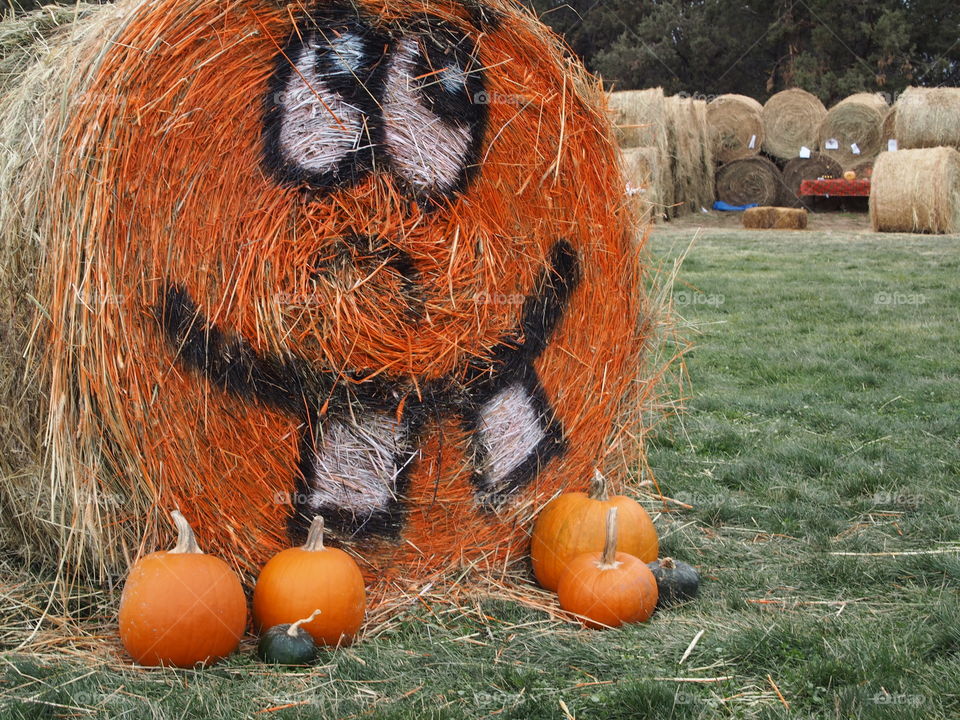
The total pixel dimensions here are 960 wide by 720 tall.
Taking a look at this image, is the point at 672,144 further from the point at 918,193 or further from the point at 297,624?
the point at 297,624

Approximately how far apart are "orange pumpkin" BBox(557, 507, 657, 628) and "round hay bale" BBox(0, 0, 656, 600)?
47cm

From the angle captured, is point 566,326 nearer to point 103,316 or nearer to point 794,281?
point 103,316

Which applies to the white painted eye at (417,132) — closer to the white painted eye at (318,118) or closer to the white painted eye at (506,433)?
the white painted eye at (318,118)

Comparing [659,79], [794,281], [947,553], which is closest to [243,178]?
[947,553]

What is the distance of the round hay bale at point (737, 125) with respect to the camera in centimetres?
2280

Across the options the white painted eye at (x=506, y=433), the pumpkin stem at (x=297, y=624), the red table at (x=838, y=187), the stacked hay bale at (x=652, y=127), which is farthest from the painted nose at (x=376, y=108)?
the red table at (x=838, y=187)

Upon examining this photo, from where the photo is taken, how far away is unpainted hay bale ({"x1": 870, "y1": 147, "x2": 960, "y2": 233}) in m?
14.7

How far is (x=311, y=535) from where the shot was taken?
10.4 feet

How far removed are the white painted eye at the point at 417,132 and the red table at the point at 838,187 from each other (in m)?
17.1

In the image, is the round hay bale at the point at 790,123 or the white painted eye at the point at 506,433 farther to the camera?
the round hay bale at the point at 790,123

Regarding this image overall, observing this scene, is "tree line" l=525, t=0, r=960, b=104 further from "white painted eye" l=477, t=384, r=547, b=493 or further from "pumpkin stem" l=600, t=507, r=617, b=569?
"pumpkin stem" l=600, t=507, r=617, b=569

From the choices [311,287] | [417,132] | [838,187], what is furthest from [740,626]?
[838,187]

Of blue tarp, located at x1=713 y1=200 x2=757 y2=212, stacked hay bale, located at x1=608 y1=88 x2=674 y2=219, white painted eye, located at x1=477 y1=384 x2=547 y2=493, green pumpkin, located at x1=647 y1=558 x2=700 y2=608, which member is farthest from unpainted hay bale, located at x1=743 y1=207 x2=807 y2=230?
green pumpkin, located at x1=647 y1=558 x2=700 y2=608

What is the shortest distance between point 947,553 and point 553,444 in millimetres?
1442
